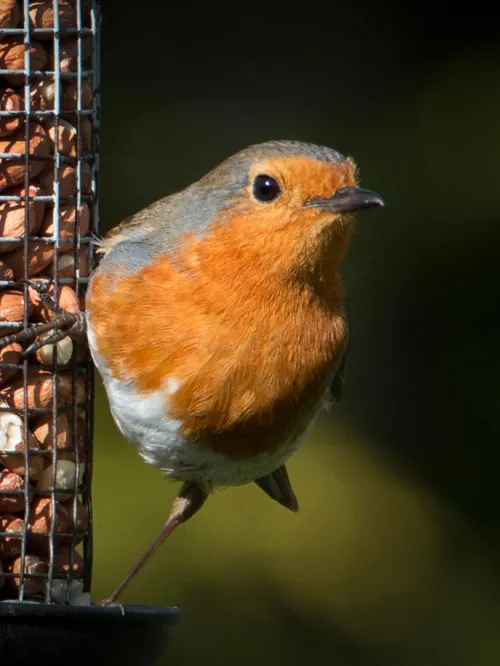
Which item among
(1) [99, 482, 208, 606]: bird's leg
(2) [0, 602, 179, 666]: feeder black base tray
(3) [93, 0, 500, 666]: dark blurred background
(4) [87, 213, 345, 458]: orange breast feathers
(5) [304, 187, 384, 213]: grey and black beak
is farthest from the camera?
(3) [93, 0, 500, 666]: dark blurred background

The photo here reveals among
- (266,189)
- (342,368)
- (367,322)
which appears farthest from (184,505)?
(367,322)

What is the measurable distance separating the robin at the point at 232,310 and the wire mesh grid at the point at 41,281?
129mm

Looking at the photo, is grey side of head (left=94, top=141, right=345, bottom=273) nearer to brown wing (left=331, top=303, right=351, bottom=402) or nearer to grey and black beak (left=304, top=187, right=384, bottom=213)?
grey and black beak (left=304, top=187, right=384, bottom=213)

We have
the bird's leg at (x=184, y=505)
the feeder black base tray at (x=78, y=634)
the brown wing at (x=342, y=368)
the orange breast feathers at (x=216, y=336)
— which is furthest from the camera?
the bird's leg at (x=184, y=505)

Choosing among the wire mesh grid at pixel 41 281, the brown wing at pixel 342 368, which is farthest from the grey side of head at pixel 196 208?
the brown wing at pixel 342 368

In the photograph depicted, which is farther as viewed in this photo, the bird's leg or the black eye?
the bird's leg

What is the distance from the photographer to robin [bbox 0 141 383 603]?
3352 millimetres

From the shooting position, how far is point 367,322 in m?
5.29

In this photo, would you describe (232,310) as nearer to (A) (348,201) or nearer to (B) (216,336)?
(B) (216,336)

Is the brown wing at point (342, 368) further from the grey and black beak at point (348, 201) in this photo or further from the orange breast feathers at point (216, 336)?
the grey and black beak at point (348, 201)

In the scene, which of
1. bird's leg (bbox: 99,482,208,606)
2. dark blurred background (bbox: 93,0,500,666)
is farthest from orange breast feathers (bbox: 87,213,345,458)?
dark blurred background (bbox: 93,0,500,666)

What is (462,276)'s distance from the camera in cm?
536

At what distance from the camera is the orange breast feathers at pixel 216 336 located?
11.1ft

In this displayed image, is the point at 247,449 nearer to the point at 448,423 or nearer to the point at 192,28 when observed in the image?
the point at 448,423
